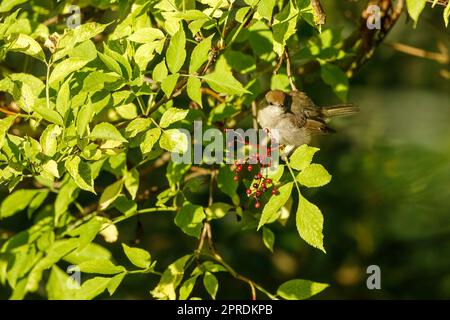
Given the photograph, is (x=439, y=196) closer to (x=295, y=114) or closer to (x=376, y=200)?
(x=376, y=200)

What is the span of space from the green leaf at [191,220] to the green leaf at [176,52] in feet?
2.24

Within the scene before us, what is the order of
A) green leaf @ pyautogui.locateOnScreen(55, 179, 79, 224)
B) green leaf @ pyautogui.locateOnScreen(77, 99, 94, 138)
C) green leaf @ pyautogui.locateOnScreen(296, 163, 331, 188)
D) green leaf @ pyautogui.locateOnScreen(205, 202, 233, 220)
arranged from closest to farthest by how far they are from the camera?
green leaf @ pyautogui.locateOnScreen(77, 99, 94, 138) < green leaf @ pyautogui.locateOnScreen(296, 163, 331, 188) < green leaf @ pyautogui.locateOnScreen(205, 202, 233, 220) < green leaf @ pyautogui.locateOnScreen(55, 179, 79, 224)

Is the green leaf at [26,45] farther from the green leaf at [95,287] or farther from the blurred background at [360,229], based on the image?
the blurred background at [360,229]

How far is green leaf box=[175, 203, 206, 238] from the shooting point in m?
2.87

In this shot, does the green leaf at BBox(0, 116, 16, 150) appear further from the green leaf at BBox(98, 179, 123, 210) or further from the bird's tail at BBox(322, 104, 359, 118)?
the bird's tail at BBox(322, 104, 359, 118)

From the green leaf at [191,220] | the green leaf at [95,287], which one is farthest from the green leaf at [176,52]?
the green leaf at [95,287]

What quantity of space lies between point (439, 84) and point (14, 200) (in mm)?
5270

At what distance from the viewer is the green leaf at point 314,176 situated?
2492mm

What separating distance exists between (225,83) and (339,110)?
1424 mm

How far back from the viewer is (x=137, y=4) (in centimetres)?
278

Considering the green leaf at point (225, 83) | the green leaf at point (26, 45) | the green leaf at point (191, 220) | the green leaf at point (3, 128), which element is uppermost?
the green leaf at point (26, 45)

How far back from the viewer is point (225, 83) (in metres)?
2.56

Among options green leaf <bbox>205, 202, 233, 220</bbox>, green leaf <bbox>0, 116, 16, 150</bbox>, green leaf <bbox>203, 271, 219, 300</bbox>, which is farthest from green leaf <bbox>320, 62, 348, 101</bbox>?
green leaf <bbox>0, 116, 16, 150</bbox>

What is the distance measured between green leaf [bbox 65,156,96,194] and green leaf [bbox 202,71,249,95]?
0.59m
